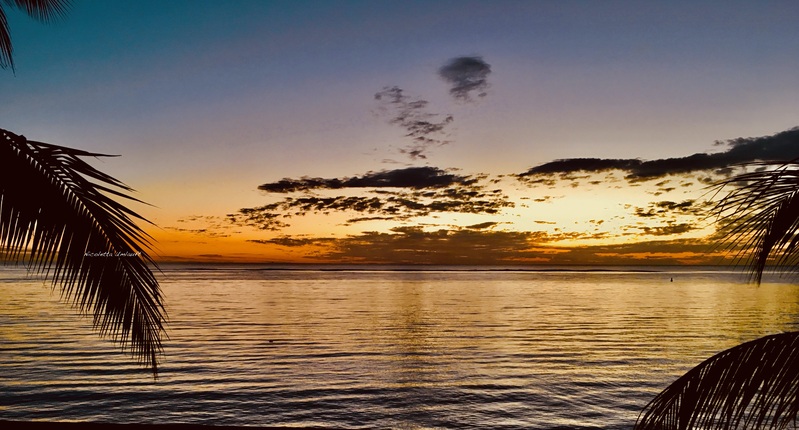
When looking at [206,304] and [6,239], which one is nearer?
[6,239]

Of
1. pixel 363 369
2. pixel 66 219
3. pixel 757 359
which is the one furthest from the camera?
pixel 363 369

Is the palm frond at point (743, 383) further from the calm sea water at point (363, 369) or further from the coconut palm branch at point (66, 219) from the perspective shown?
the calm sea water at point (363, 369)

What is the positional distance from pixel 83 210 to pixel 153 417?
1086 cm

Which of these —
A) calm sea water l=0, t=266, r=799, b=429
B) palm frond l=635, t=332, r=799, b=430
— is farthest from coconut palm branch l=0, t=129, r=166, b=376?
calm sea water l=0, t=266, r=799, b=429

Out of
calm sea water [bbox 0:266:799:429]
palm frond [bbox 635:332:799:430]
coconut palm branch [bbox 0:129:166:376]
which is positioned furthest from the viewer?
calm sea water [bbox 0:266:799:429]

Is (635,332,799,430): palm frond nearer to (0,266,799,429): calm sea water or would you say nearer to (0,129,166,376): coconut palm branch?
(0,129,166,376): coconut palm branch

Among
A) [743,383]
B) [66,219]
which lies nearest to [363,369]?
[66,219]

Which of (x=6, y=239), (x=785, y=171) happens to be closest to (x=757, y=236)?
(x=785, y=171)

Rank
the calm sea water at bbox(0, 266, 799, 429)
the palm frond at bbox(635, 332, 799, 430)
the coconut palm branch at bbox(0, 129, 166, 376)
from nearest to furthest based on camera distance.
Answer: the palm frond at bbox(635, 332, 799, 430)
the coconut palm branch at bbox(0, 129, 166, 376)
the calm sea water at bbox(0, 266, 799, 429)

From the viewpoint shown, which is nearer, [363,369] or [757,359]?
[757,359]

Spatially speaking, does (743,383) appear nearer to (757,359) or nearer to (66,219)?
(757,359)

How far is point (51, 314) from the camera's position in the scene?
36906 millimetres

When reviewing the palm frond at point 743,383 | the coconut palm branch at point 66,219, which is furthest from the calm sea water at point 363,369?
the palm frond at point 743,383

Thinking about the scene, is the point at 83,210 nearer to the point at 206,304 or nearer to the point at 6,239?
the point at 6,239
